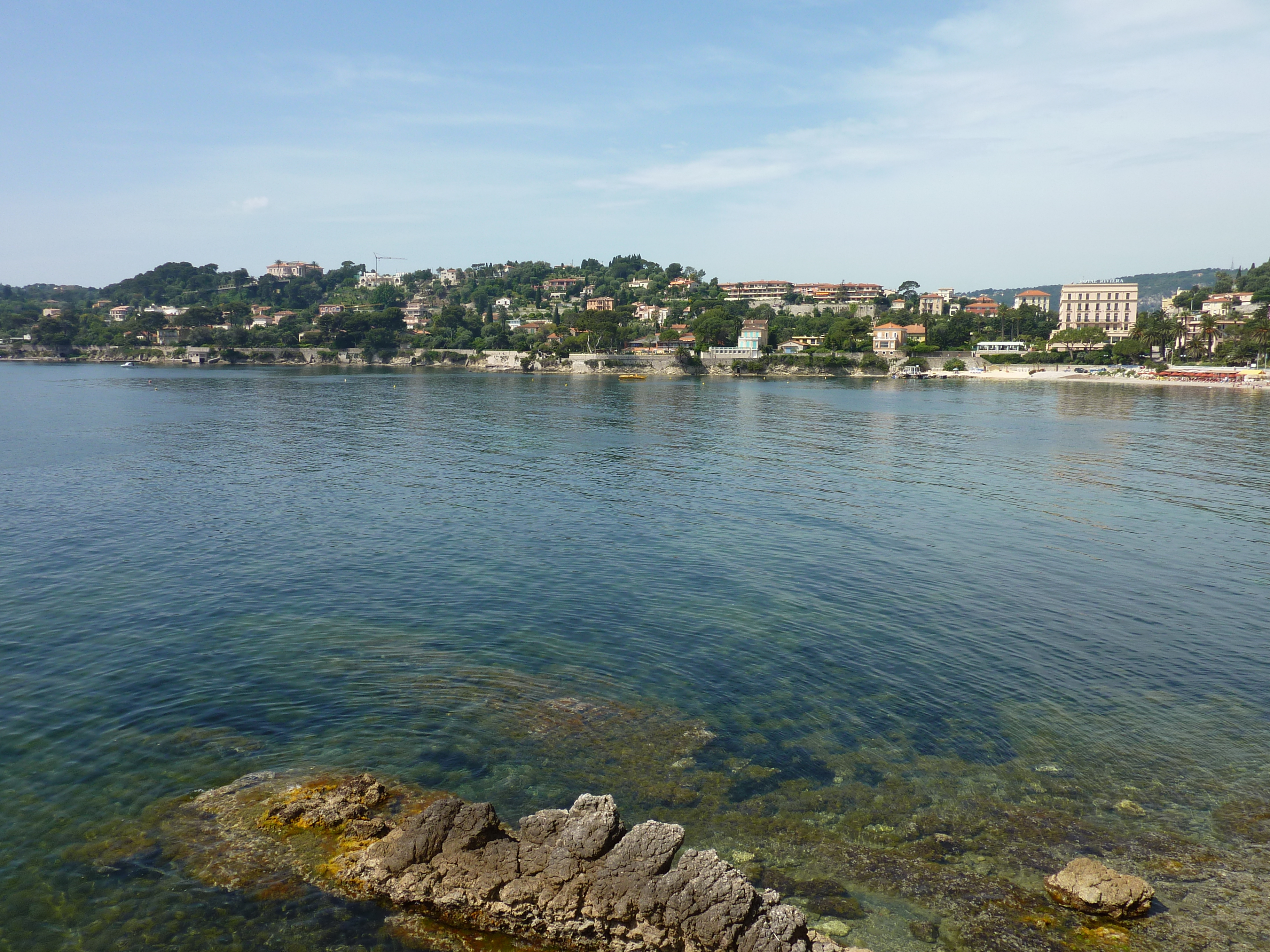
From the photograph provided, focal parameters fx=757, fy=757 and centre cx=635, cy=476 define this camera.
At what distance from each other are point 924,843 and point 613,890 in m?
5.49

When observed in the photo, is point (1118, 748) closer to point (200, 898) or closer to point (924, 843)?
point (924, 843)

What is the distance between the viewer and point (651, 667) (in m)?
18.8

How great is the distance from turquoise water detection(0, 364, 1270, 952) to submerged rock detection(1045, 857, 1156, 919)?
1.34 feet

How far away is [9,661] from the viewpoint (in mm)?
18516

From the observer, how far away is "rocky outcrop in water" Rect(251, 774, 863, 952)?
31.8 ft

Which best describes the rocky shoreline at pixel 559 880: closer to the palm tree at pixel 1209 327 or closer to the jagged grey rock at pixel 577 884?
the jagged grey rock at pixel 577 884

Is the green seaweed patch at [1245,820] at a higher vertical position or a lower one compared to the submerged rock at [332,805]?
lower

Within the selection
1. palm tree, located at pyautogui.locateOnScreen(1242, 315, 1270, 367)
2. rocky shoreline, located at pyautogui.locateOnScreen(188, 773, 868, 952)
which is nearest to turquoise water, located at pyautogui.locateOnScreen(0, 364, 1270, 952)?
rocky shoreline, located at pyautogui.locateOnScreen(188, 773, 868, 952)

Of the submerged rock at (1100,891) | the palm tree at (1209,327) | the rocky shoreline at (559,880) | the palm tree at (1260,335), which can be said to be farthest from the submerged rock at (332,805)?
the palm tree at (1209,327)

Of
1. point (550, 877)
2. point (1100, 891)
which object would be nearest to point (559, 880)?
point (550, 877)

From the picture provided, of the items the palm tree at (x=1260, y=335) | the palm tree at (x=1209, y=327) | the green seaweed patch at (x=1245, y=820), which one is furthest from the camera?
the palm tree at (x=1209, y=327)

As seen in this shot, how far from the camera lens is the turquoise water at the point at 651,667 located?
39.9 feet

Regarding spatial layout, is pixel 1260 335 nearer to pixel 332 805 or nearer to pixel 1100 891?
pixel 1100 891

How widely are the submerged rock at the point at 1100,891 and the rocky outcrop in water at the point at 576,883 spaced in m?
3.98
